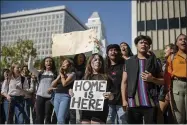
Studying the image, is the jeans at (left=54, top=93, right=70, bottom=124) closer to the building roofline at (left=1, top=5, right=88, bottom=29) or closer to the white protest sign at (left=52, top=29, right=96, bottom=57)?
the white protest sign at (left=52, top=29, right=96, bottom=57)

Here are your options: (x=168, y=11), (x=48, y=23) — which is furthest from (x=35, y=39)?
(x=168, y=11)

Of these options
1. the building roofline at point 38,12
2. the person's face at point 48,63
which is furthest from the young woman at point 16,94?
the building roofline at point 38,12

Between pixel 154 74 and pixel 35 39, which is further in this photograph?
pixel 35 39

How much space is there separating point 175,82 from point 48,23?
128289 millimetres

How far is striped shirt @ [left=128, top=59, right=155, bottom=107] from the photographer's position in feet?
12.0

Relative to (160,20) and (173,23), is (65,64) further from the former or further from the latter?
(160,20)

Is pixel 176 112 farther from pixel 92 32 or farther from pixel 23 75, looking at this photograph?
pixel 23 75

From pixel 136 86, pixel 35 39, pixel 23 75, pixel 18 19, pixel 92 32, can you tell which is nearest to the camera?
pixel 136 86

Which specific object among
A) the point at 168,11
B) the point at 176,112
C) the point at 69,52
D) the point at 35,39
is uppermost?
the point at 35,39

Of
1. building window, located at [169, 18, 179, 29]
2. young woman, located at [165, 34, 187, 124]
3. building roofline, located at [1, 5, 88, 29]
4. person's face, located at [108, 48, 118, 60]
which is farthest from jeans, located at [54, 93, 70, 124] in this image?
building roofline, located at [1, 5, 88, 29]

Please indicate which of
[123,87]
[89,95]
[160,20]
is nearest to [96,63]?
[89,95]

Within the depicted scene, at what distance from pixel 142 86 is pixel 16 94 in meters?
3.78

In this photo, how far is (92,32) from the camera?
18.6 ft

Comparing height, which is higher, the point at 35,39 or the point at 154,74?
the point at 35,39
